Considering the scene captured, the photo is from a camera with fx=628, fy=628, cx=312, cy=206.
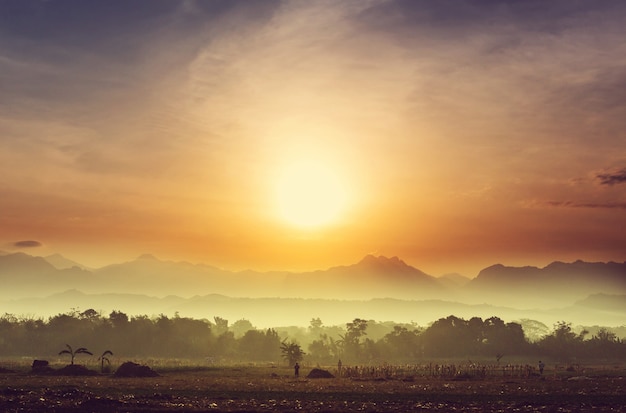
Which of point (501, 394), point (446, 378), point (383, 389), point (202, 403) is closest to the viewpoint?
point (202, 403)

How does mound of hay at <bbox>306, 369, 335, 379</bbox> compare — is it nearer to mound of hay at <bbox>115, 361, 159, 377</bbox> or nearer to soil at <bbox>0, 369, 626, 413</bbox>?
soil at <bbox>0, 369, 626, 413</bbox>

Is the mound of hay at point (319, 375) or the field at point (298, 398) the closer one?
the field at point (298, 398)

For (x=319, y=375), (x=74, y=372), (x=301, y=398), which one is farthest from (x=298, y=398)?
(x=74, y=372)

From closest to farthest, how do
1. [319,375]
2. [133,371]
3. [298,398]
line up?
[298,398]
[133,371]
[319,375]

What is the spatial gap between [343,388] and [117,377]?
3856cm

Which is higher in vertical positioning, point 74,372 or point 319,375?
point 74,372

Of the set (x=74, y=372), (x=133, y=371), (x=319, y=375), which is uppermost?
(x=133, y=371)

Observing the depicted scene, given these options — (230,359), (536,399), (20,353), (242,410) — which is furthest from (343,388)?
(20,353)

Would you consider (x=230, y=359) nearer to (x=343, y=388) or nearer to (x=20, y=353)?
(x=20, y=353)

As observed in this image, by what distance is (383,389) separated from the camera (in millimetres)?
80312

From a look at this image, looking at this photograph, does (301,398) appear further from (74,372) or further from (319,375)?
(74,372)

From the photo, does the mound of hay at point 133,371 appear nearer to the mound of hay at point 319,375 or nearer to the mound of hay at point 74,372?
the mound of hay at point 74,372

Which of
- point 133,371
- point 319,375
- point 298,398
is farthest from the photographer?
point 319,375

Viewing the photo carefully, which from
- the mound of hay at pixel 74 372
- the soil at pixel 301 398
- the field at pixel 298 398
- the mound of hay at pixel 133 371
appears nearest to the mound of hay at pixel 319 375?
the field at pixel 298 398
